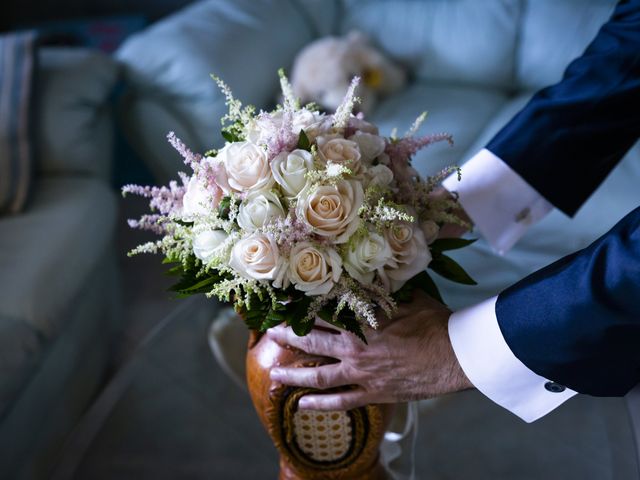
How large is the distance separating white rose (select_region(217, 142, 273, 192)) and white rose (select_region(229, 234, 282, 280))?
2.4 inches

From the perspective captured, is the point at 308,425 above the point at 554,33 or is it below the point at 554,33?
below

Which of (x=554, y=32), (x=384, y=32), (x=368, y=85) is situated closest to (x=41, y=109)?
(x=368, y=85)

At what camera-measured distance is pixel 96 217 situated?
170cm

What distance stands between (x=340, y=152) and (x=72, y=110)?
132 centimetres

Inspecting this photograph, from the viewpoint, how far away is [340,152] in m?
0.72

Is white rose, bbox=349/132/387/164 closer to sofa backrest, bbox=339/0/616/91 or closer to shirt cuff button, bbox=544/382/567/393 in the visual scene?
shirt cuff button, bbox=544/382/567/393

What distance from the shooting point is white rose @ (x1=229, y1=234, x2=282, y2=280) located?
0.66 metres

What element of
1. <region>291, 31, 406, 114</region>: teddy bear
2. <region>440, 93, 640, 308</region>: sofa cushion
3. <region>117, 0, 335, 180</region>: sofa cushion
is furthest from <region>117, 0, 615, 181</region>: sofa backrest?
<region>440, 93, 640, 308</region>: sofa cushion

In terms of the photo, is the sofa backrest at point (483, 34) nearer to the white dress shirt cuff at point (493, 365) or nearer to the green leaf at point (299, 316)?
the white dress shirt cuff at point (493, 365)

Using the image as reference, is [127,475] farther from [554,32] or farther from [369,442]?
[554,32]

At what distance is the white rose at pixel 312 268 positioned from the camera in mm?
674

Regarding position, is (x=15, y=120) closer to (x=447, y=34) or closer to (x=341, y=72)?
(x=341, y=72)

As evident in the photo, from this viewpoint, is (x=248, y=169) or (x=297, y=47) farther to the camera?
(x=297, y=47)

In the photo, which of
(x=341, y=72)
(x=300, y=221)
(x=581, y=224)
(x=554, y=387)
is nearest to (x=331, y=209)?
(x=300, y=221)
